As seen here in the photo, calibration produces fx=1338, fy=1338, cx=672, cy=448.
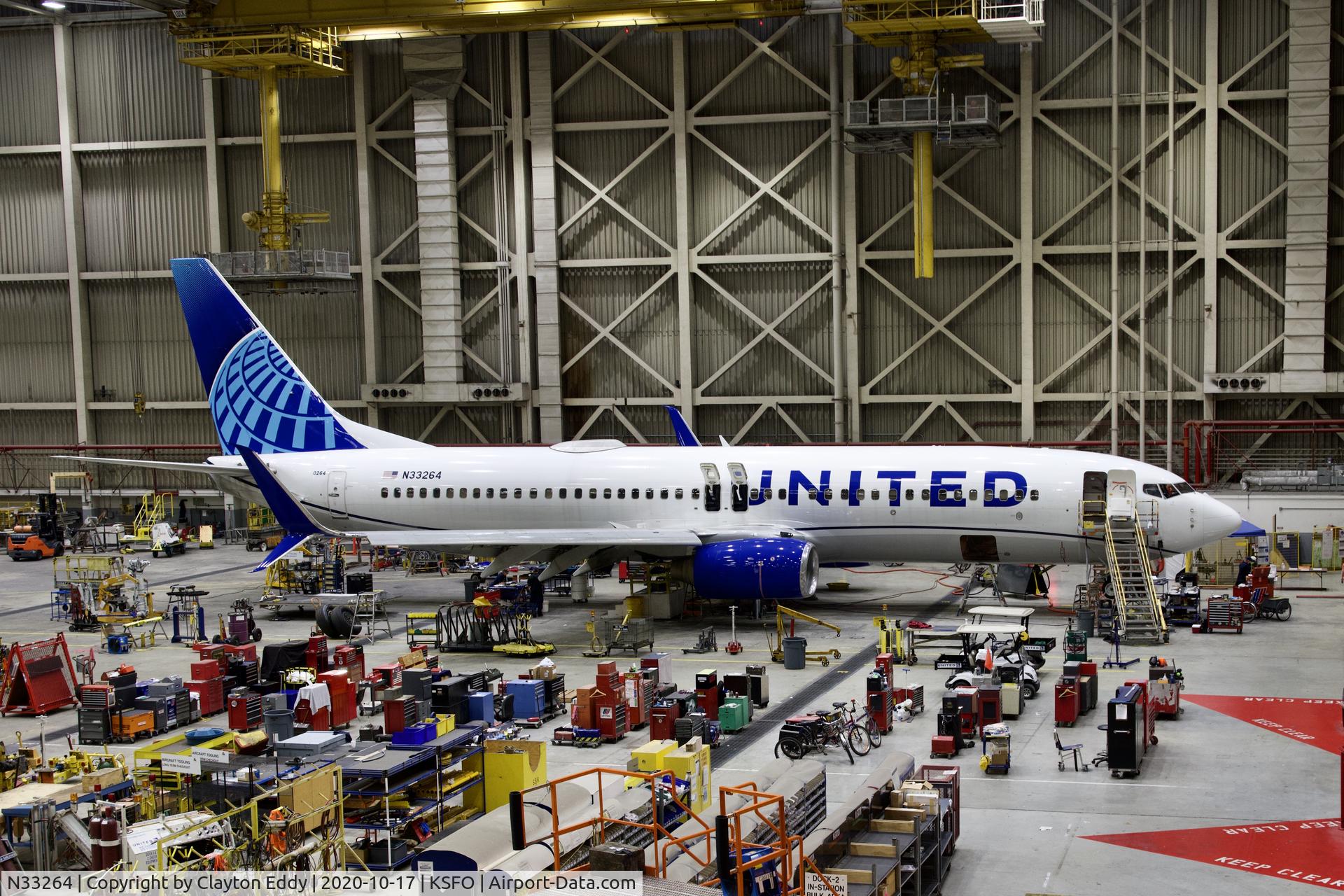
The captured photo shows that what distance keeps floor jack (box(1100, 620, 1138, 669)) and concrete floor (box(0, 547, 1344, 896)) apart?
0.28 m

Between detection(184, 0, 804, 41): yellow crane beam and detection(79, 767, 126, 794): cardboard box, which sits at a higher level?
detection(184, 0, 804, 41): yellow crane beam

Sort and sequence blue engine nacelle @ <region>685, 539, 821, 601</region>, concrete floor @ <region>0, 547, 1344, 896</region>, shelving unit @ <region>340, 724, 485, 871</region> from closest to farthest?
concrete floor @ <region>0, 547, 1344, 896</region> → shelving unit @ <region>340, 724, 485, 871</region> → blue engine nacelle @ <region>685, 539, 821, 601</region>

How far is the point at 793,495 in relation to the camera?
33.1 metres

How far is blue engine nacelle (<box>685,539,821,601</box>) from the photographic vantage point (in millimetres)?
30556

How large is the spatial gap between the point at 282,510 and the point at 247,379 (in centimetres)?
663

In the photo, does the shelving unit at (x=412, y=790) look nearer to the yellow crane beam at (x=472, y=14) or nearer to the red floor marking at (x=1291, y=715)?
the red floor marking at (x=1291, y=715)

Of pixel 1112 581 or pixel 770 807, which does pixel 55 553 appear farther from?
pixel 770 807

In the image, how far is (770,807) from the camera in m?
15.1

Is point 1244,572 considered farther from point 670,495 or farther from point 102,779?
point 102,779

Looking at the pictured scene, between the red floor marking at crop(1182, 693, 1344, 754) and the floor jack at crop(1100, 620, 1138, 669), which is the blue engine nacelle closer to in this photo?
the floor jack at crop(1100, 620, 1138, 669)

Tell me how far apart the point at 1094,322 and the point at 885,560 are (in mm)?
18555

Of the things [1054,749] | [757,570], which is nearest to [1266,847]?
[1054,749]

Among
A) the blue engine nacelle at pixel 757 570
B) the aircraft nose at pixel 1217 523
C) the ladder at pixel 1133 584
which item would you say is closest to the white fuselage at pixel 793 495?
the aircraft nose at pixel 1217 523

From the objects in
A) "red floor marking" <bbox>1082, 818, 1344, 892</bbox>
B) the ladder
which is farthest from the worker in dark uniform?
"red floor marking" <bbox>1082, 818, 1344, 892</bbox>
